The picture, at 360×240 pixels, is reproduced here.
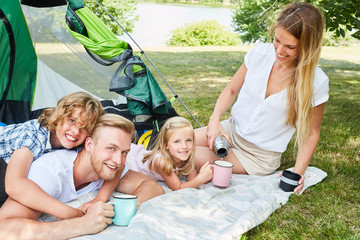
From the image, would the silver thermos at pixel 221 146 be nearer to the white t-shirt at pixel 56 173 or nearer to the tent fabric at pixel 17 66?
the white t-shirt at pixel 56 173

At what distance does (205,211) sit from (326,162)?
4.41ft

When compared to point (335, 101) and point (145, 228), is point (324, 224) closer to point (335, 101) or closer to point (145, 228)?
point (145, 228)

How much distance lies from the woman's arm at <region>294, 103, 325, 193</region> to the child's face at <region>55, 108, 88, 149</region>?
1.34m

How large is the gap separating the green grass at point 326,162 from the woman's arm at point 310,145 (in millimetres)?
128

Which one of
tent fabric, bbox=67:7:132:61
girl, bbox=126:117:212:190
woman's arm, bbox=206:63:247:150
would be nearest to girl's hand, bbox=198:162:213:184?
girl, bbox=126:117:212:190

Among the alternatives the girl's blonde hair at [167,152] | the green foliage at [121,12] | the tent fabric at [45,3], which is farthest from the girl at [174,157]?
the green foliage at [121,12]

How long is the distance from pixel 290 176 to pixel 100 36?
66.5 inches

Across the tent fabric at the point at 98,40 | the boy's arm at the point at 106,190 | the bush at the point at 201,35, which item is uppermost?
the tent fabric at the point at 98,40

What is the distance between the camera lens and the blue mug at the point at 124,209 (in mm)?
1692

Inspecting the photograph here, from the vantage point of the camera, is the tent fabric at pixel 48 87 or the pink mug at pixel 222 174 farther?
the tent fabric at pixel 48 87

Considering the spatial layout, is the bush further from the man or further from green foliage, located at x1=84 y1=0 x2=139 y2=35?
the man

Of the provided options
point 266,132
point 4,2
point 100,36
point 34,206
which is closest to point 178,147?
point 266,132

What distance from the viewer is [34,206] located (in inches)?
65.2

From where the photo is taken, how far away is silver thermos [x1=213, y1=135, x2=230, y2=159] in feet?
7.53
